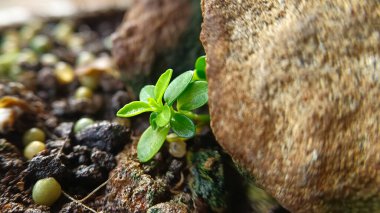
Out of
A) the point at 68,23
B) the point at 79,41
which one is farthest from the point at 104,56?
the point at 68,23

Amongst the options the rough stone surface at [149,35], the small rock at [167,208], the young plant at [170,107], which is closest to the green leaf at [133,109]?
the young plant at [170,107]

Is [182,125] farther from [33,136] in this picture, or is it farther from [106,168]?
[33,136]

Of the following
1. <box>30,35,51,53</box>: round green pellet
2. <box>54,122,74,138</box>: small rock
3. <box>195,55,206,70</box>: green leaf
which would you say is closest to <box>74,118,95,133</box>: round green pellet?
<box>54,122,74,138</box>: small rock

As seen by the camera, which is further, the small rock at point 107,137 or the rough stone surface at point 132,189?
the small rock at point 107,137

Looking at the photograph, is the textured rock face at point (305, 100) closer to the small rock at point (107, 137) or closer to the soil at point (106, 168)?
the soil at point (106, 168)

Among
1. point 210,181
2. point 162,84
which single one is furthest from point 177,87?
point 210,181

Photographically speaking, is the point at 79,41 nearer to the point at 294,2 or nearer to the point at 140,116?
the point at 140,116
